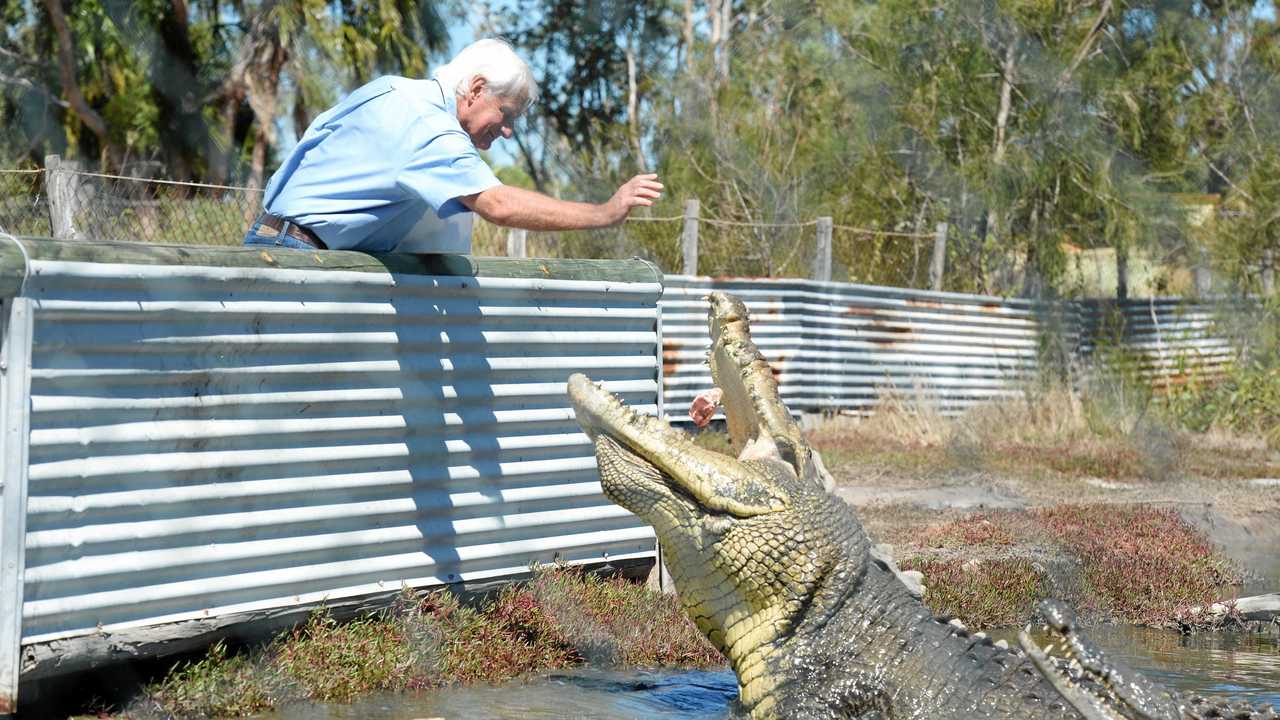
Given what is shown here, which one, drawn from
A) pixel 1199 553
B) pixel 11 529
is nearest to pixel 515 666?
pixel 11 529

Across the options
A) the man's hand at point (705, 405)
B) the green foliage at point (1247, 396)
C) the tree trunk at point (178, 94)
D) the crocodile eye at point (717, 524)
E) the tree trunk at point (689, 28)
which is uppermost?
the tree trunk at point (689, 28)

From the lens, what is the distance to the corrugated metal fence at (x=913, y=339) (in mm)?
12820

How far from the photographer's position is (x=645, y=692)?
486 centimetres

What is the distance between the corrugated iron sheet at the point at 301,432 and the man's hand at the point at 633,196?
77cm

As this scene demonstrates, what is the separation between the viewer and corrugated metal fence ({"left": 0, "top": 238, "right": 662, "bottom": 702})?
3650 mm

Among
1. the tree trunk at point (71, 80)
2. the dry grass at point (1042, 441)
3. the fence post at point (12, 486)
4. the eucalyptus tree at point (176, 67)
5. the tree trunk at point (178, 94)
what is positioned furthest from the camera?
the tree trunk at point (178, 94)

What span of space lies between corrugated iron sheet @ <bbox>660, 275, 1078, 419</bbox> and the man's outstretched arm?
7.85m

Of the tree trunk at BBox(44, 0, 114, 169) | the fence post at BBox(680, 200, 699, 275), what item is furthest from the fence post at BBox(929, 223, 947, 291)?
the tree trunk at BBox(44, 0, 114, 169)

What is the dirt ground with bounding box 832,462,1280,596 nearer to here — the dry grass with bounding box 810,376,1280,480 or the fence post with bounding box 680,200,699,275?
the dry grass with bounding box 810,376,1280,480

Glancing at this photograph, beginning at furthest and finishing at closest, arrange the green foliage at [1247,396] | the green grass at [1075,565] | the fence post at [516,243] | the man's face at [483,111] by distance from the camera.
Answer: the green foliage at [1247,396], the fence post at [516,243], the green grass at [1075,565], the man's face at [483,111]

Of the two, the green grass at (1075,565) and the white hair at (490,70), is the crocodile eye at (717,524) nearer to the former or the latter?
the white hair at (490,70)

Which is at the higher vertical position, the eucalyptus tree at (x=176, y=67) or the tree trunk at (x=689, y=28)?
the tree trunk at (x=689, y=28)

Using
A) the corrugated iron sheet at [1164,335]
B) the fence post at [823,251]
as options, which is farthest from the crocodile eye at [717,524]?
the corrugated iron sheet at [1164,335]

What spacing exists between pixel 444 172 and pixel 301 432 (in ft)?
3.19
